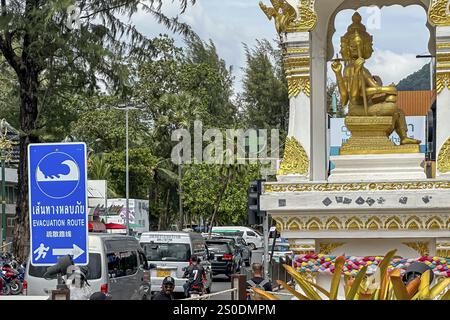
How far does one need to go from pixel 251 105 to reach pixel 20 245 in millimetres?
39440

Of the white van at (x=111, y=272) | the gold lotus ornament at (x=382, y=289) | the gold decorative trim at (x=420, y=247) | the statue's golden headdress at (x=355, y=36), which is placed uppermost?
the statue's golden headdress at (x=355, y=36)

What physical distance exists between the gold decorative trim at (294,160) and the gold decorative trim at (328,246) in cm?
79

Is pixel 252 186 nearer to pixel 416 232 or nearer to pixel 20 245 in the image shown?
pixel 20 245

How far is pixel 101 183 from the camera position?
52531 mm

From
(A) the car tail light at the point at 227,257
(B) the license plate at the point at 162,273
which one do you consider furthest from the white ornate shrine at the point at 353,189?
(A) the car tail light at the point at 227,257

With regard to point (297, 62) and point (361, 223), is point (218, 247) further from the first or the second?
point (361, 223)

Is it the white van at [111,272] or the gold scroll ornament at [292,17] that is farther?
the white van at [111,272]

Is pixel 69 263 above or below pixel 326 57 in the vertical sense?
below

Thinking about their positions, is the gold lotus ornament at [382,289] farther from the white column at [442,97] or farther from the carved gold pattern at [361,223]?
the white column at [442,97]

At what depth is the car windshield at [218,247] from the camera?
4075cm

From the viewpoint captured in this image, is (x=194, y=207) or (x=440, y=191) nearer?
(x=440, y=191)

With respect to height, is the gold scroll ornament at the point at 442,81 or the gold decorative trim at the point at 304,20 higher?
the gold decorative trim at the point at 304,20
